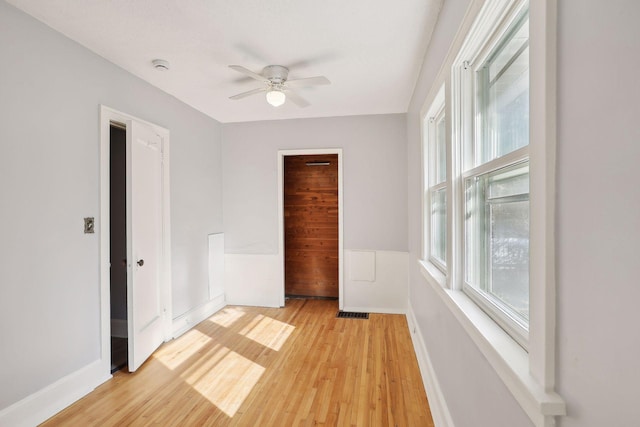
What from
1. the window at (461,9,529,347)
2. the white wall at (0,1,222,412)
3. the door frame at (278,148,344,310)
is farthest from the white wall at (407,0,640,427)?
the door frame at (278,148,344,310)

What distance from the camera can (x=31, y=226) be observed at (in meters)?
2.02

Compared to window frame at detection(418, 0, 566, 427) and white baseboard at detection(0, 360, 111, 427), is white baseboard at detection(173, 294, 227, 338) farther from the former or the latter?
window frame at detection(418, 0, 566, 427)

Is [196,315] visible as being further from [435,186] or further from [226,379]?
[435,186]

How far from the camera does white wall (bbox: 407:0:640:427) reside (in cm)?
51

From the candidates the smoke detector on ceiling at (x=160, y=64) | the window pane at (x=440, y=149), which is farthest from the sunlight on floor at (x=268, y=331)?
the smoke detector on ceiling at (x=160, y=64)

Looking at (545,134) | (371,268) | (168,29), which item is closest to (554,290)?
(545,134)

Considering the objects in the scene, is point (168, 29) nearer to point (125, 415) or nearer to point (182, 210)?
point (182, 210)

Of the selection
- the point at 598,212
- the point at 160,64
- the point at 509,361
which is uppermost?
the point at 160,64

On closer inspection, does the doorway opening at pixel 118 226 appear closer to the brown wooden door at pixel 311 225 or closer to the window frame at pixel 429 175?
the brown wooden door at pixel 311 225

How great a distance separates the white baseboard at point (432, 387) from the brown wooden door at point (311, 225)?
6.73 ft

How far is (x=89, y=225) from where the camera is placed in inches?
95.3

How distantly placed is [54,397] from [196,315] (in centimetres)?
171

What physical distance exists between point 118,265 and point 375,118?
140 inches

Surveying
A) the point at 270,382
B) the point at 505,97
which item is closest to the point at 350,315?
the point at 270,382
